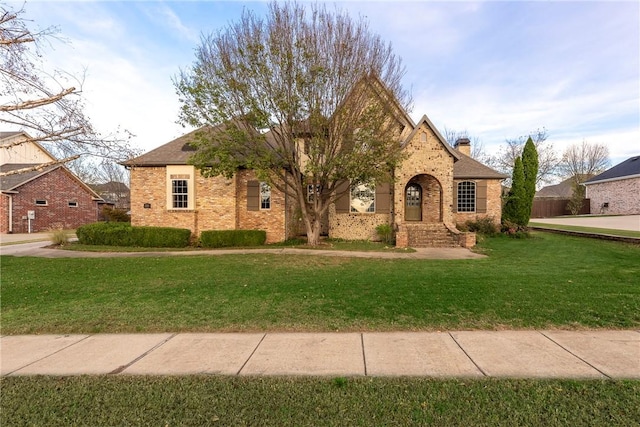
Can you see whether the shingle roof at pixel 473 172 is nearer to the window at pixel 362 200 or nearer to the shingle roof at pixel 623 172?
the window at pixel 362 200

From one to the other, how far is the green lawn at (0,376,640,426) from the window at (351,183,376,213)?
1332cm

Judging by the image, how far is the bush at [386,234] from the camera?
15.1m

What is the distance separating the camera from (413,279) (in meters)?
7.38

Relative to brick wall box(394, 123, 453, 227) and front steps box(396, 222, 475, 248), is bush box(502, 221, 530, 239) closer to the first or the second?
brick wall box(394, 123, 453, 227)

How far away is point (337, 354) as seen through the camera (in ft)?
12.2

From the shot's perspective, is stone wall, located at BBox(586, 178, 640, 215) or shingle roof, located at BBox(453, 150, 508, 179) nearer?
shingle roof, located at BBox(453, 150, 508, 179)

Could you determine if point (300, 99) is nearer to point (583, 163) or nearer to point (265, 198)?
point (265, 198)

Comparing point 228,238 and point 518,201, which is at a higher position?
point 518,201

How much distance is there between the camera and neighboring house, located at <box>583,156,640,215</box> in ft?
98.9

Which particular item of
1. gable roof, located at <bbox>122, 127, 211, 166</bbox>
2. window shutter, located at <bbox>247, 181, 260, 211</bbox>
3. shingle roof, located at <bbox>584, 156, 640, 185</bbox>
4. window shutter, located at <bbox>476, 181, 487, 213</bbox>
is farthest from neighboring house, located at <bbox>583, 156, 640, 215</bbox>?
gable roof, located at <bbox>122, 127, 211, 166</bbox>

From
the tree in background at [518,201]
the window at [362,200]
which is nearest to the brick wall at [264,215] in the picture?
the window at [362,200]

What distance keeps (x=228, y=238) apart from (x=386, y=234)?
7563mm

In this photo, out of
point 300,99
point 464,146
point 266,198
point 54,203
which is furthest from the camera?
point 54,203

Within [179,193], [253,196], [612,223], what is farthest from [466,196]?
[179,193]
